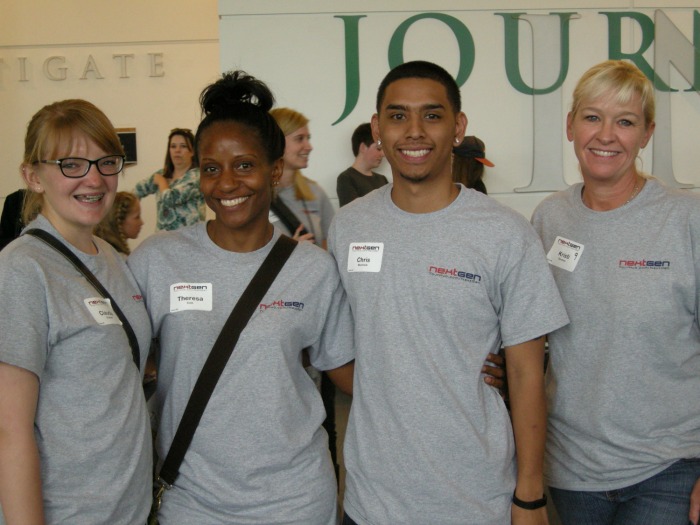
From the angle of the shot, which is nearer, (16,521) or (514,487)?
(16,521)

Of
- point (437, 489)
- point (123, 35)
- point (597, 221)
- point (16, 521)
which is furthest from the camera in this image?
point (123, 35)

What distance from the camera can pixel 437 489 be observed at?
199 centimetres

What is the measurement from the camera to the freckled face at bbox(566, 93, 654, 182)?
2.26 m

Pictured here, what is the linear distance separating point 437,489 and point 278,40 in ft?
13.8

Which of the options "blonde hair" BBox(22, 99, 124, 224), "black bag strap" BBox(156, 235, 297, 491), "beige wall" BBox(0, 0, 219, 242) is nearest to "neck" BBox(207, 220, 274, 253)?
"black bag strap" BBox(156, 235, 297, 491)

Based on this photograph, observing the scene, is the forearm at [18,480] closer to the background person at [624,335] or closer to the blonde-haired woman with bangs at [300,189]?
the background person at [624,335]

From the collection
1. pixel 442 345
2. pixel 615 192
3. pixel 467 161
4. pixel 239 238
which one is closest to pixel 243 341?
pixel 239 238

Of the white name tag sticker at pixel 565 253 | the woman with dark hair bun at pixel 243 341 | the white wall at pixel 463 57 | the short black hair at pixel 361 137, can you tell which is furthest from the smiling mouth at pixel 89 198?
the white wall at pixel 463 57

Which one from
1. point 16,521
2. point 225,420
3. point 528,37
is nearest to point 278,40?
point 528,37

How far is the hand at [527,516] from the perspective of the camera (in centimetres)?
202

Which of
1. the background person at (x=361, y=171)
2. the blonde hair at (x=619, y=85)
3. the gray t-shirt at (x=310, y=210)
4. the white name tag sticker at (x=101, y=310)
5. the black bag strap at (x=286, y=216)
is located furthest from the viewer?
the background person at (x=361, y=171)

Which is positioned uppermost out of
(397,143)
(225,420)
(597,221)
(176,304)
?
(397,143)

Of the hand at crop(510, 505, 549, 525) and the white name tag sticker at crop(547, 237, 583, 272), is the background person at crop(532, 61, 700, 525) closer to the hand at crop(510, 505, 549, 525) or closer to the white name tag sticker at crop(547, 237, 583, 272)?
the white name tag sticker at crop(547, 237, 583, 272)

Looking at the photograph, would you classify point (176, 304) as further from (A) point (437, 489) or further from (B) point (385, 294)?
(A) point (437, 489)
